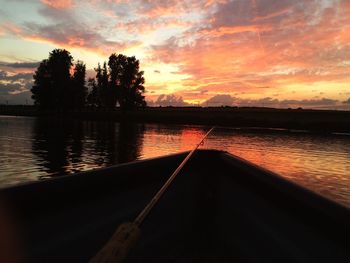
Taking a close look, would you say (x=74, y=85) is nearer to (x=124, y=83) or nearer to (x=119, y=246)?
(x=124, y=83)

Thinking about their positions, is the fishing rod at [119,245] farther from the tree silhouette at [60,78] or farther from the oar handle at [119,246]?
the tree silhouette at [60,78]

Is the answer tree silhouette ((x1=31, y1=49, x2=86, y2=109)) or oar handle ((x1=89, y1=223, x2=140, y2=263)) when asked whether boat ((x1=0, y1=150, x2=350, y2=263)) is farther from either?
tree silhouette ((x1=31, y1=49, x2=86, y2=109))

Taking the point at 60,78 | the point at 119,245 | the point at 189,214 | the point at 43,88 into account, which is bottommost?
the point at 189,214

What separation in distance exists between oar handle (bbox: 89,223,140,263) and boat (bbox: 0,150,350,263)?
635mm

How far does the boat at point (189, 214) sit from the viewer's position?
11.2 ft

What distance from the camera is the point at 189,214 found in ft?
19.9

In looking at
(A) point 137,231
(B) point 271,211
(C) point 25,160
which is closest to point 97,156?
(C) point 25,160

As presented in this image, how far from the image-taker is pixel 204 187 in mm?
6191

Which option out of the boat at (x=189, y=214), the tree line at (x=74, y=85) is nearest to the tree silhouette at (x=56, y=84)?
the tree line at (x=74, y=85)

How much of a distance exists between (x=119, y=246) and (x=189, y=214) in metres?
4.26

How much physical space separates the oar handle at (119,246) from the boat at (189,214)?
2.08 ft

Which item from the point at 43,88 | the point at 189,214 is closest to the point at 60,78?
the point at 43,88

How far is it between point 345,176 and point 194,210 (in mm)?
16727

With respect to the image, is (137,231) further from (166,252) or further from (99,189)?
(166,252)
